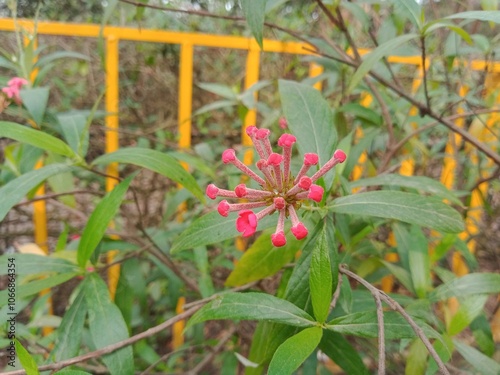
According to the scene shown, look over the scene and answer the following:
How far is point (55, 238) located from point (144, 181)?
1.70ft

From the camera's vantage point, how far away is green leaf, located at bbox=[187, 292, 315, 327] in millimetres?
618

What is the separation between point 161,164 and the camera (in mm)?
818

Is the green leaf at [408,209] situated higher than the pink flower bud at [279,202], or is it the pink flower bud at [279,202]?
the pink flower bud at [279,202]

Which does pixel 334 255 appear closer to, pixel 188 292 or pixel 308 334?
pixel 308 334

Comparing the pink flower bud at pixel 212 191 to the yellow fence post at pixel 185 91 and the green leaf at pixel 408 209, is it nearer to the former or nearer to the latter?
the green leaf at pixel 408 209

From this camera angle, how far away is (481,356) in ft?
2.73

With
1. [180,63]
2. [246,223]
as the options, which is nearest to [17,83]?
[246,223]

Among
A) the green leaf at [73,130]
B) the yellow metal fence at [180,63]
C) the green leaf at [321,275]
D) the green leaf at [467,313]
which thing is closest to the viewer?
the green leaf at [321,275]

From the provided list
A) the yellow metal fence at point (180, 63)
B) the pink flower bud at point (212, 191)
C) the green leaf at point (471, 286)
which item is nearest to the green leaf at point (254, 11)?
the pink flower bud at point (212, 191)

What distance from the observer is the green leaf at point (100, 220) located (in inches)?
32.3

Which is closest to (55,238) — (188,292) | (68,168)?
(188,292)

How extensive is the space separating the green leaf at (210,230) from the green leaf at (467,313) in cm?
40

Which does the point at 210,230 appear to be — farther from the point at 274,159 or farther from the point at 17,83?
the point at 17,83

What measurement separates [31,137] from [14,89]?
0.41m
